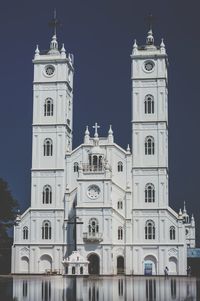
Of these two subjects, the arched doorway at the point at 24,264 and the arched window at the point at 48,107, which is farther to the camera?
the arched window at the point at 48,107

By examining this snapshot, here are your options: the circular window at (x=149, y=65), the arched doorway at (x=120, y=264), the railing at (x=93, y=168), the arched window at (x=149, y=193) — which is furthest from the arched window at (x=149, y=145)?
the arched doorway at (x=120, y=264)

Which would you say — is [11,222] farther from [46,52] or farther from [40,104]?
[46,52]

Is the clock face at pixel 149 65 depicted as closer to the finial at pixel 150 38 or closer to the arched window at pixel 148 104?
the arched window at pixel 148 104

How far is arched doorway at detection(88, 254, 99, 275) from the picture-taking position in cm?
7623

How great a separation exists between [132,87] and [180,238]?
19.0m

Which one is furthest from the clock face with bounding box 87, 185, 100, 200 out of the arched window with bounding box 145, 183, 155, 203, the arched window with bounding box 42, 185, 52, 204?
the arched window with bounding box 145, 183, 155, 203

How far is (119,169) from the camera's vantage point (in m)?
80.1

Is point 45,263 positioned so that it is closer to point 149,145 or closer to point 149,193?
point 149,193

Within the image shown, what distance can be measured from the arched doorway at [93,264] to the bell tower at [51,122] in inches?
312

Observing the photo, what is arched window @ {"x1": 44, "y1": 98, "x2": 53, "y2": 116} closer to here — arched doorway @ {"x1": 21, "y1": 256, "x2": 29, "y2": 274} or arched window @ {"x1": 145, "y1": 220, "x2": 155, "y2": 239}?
arched doorway @ {"x1": 21, "y1": 256, "x2": 29, "y2": 274}

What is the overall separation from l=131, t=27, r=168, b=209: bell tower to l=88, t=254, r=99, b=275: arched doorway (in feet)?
24.9

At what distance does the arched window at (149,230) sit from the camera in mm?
77750

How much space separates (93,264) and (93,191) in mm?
8265

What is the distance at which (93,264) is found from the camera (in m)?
76.4
